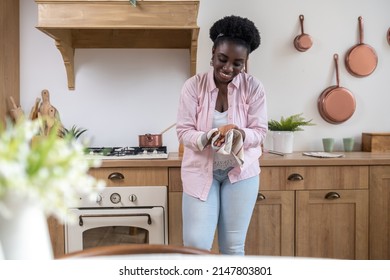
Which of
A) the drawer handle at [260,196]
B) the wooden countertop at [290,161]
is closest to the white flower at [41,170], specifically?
the wooden countertop at [290,161]

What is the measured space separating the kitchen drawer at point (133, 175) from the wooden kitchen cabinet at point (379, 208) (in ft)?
3.50

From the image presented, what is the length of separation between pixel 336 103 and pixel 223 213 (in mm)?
1252

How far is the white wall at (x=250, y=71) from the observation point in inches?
89.8

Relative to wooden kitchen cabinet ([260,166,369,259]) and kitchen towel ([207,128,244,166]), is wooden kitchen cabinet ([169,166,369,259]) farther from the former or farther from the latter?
kitchen towel ([207,128,244,166])

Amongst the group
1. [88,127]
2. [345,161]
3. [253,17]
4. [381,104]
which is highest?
[253,17]

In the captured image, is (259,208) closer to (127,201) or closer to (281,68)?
(127,201)

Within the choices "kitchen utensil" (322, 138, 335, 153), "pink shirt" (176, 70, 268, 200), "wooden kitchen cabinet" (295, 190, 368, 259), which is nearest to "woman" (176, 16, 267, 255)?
"pink shirt" (176, 70, 268, 200)

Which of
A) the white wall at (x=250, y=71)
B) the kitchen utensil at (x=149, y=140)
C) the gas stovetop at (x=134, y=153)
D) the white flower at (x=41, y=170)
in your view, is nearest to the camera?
the white flower at (x=41, y=170)

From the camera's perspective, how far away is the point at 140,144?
2.16 m

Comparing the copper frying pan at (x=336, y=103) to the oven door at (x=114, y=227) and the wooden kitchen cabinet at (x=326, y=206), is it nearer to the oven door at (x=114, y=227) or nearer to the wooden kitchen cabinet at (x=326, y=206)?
the wooden kitchen cabinet at (x=326, y=206)

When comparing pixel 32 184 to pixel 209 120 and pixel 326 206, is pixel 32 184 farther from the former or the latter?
pixel 326 206

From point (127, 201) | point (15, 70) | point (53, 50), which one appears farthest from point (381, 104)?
point (15, 70)

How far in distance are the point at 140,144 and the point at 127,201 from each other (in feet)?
1.31

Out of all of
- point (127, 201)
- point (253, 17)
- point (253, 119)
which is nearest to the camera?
point (253, 119)
